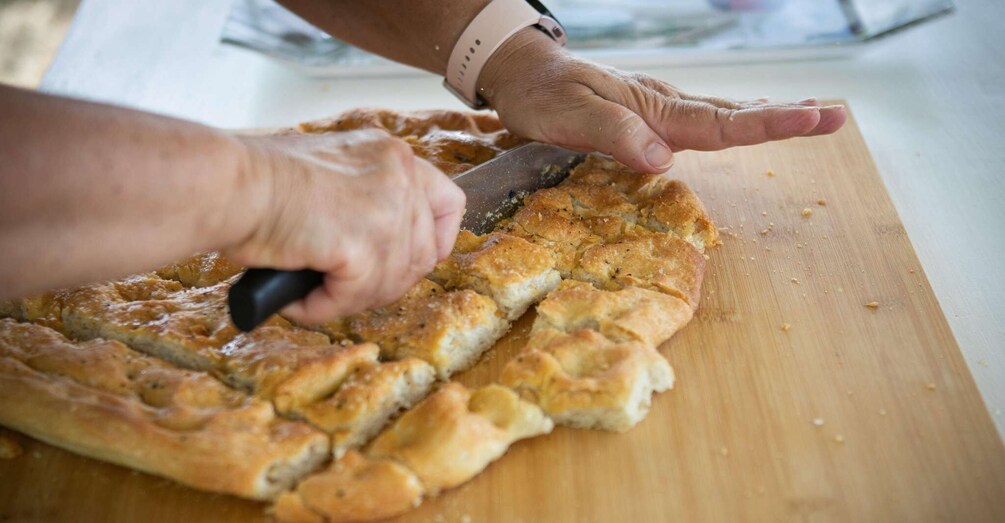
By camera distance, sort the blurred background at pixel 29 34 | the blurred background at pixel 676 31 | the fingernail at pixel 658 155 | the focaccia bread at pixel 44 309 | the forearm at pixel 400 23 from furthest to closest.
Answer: the blurred background at pixel 29 34
the blurred background at pixel 676 31
the forearm at pixel 400 23
the fingernail at pixel 658 155
the focaccia bread at pixel 44 309

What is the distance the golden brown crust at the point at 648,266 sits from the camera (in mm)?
2053

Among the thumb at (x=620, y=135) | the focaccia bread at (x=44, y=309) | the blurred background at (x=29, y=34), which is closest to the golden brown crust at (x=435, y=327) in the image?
the thumb at (x=620, y=135)

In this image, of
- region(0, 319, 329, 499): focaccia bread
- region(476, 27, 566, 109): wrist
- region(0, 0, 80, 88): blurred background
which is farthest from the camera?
region(0, 0, 80, 88): blurred background

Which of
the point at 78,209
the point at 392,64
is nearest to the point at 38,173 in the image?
the point at 78,209

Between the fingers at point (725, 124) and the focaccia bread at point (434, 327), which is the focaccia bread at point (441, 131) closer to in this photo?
the fingers at point (725, 124)

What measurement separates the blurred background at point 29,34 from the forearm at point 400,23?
247cm

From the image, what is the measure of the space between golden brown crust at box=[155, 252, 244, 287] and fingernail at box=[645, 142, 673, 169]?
112 cm

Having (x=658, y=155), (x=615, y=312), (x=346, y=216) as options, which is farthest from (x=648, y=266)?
(x=346, y=216)

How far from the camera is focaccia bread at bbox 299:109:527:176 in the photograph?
8.22ft

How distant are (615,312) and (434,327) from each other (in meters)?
0.43

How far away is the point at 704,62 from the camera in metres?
3.36

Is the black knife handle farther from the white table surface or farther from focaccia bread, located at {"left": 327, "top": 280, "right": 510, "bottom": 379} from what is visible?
the white table surface

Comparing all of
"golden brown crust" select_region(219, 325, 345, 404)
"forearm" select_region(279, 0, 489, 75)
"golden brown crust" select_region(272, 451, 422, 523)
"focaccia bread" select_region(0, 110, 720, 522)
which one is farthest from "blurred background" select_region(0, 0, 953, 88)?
"golden brown crust" select_region(272, 451, 422, 523)

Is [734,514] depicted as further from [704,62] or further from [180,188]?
[704,62]
